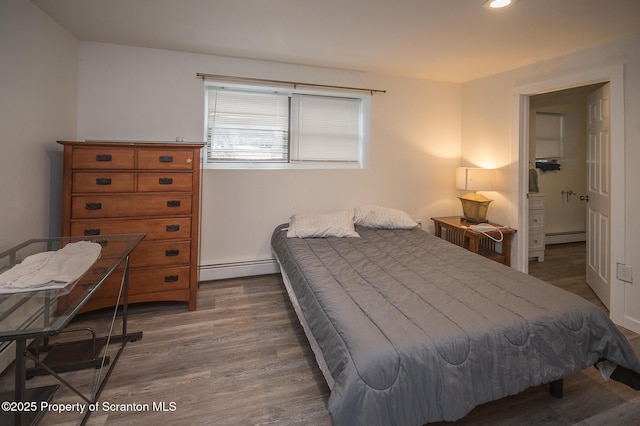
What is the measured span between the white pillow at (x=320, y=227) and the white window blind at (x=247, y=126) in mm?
844

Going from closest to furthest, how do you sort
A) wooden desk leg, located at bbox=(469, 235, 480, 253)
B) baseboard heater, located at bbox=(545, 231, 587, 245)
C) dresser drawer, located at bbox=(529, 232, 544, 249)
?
wooden desk leg, located at bbox=(469, 235, 480, 253)
dresser drawer, located at bbox=(529, 232, 544, 249)
baseboard heater, located at bbox=(545, 231, 587, 245)

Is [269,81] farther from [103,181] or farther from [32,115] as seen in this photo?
[32,115]

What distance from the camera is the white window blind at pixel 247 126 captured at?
3186 mm

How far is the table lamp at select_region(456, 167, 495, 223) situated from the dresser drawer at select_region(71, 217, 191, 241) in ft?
9.58

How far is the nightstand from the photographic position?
122 inches

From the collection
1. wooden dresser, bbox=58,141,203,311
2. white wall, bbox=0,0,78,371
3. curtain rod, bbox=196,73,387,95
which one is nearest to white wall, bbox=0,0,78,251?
white wall, bbox=0,0,78,371

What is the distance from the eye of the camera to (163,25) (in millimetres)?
2369

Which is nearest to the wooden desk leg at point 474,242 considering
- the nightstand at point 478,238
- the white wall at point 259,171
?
the nightstand at point 478,238

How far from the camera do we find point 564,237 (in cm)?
486

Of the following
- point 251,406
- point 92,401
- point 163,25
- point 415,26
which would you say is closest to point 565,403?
point 251,406

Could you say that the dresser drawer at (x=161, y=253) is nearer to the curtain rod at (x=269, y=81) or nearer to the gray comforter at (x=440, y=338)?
the gray comforter at (x=440, y=338)

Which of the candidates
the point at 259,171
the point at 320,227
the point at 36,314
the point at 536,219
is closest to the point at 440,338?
the point at 36,314

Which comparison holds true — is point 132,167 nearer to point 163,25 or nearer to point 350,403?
point 163,25

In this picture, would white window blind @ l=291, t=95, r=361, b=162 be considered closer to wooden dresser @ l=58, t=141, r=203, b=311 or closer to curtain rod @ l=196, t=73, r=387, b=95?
curtain rod @ l=196, t=73, r=387, b=95
